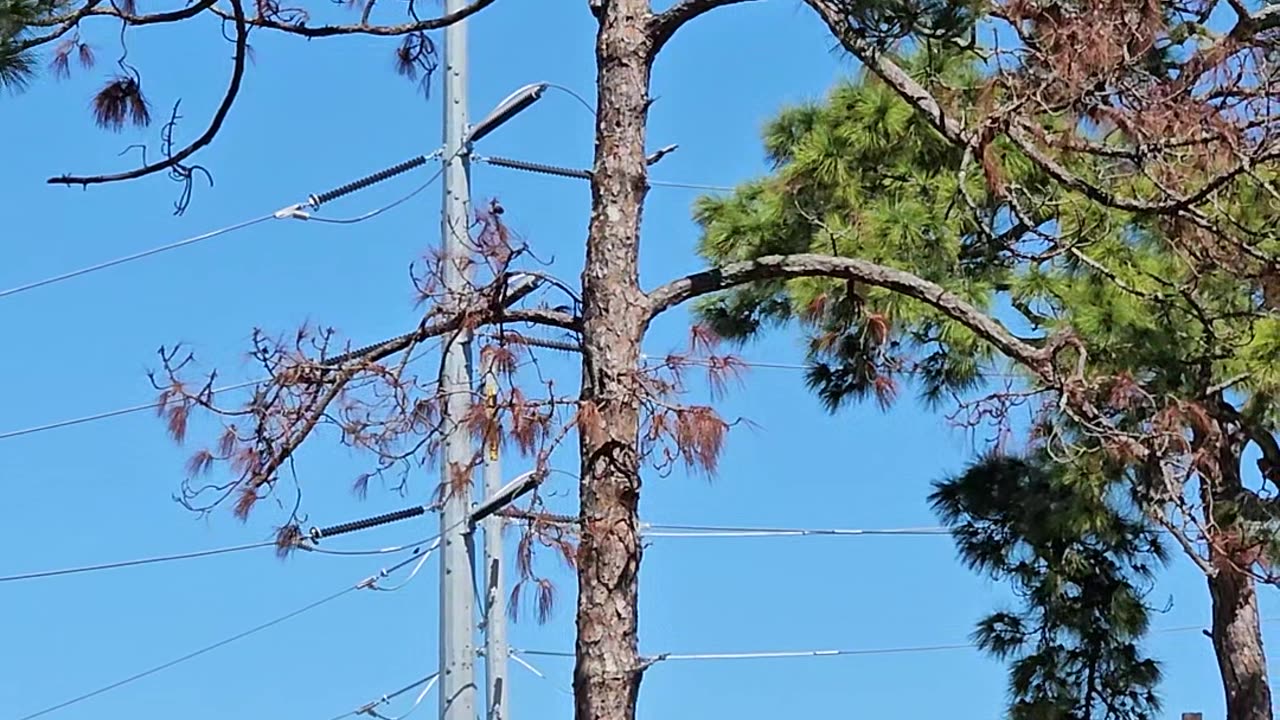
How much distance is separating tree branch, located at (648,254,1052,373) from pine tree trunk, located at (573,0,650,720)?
7.4 inches

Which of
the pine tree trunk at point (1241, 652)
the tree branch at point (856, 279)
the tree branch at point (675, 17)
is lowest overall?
the pine tree trunk at point (1241, 652)

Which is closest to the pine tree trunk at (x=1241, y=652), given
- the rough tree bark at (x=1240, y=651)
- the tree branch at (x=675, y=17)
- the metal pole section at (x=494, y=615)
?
the rough tree bark at (x=1240, y=651)

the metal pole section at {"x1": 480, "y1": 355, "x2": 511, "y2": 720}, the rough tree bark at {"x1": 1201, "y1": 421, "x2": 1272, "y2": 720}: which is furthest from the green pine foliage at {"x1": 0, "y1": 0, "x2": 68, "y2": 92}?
the rough tree bark at {"x1": 1201, "y1": 421, "x2": 1272, "y2": 720}

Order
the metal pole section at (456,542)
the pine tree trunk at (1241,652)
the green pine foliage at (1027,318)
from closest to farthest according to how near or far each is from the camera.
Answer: the green pine foliage at (1027,318) < the metal pole section at (456,542) < the pine tree trunk at (1241,652)

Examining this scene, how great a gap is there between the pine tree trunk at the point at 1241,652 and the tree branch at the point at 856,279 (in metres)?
3.51

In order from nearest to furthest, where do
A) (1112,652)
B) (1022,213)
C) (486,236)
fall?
(486,236) < (1022,213) < (1112,652)

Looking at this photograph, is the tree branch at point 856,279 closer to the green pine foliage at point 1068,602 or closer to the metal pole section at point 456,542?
the metal pole section at point 456,542

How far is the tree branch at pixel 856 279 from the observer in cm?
407

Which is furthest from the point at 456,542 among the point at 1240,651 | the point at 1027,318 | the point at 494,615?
the point at 1240,651

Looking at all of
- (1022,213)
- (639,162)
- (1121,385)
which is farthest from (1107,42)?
(639,162)

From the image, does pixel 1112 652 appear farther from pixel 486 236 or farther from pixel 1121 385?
pixel 486 236

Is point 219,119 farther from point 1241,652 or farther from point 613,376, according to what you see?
point 1241,652

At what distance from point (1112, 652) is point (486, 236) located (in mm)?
4523

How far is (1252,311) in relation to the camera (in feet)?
18.1
